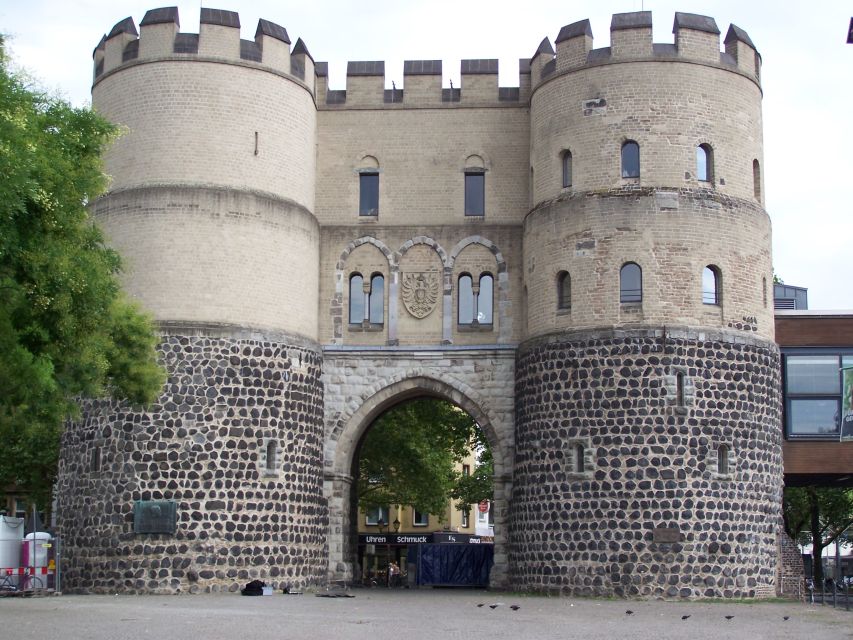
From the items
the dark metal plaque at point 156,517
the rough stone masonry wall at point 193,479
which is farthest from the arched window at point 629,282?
the dark metal plaque at point 156,517

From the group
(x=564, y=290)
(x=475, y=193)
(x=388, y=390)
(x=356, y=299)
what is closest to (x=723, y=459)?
(x=564, y=290)

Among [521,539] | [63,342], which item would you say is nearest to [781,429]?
[521,539]

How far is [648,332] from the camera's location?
1318 inches

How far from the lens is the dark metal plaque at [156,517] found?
108 ft

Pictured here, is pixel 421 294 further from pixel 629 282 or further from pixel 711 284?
pixel 711 284

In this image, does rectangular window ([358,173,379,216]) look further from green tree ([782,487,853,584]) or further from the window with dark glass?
green tree ([782,487,853,584])

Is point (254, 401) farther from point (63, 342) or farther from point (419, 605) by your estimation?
point (63, 342)

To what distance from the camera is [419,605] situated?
29.9 m

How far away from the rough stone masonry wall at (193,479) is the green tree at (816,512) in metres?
27.5

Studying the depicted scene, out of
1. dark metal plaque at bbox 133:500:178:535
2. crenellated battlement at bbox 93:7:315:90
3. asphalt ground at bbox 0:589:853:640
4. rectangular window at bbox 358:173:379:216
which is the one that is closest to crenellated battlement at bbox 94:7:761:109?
crenellated battlement at bbox 93:7:315:90

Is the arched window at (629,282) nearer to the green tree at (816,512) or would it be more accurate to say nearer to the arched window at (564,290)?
the arched window at (564,290)

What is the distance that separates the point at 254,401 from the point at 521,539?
7505 mm

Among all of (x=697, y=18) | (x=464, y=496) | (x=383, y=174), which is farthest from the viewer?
(x=464, y=496)

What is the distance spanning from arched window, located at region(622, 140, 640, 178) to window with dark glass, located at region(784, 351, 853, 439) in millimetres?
6878
